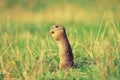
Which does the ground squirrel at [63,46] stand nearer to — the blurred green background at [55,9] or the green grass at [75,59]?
the green grass at [75,59]

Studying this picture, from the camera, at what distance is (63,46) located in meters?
9.90

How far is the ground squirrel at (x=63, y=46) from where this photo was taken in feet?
32.4

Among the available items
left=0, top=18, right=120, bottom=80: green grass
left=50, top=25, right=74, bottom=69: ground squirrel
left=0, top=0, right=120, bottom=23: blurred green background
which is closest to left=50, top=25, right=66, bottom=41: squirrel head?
left=50, top=25, right=74, bottom=69: ground squirrel

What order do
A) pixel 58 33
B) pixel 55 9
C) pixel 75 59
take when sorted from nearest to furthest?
1. pixel 58 33
2. pixel 75 59
3. pixel 55 9

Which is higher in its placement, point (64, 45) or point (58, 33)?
point (58, 33)

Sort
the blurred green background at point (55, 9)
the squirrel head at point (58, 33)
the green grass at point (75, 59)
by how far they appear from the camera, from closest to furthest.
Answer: the green grass at point (75, 59), the squirrel head at point (58, 33), the blurred green background at point (55, 9)

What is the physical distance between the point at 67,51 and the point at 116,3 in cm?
1333

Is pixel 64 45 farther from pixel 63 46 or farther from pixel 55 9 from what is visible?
pixel 55 9

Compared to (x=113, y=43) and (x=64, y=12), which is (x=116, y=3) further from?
(x=113, y=43)

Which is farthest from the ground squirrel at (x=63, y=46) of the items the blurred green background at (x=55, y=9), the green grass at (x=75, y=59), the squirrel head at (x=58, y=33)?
the blurred green background at (x=55, y=9)

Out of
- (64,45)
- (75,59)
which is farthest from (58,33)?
(75,59)

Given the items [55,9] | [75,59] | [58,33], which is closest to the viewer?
[58,33]

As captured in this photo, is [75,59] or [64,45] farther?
[75,59]

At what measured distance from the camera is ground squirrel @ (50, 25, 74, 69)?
987 cm
